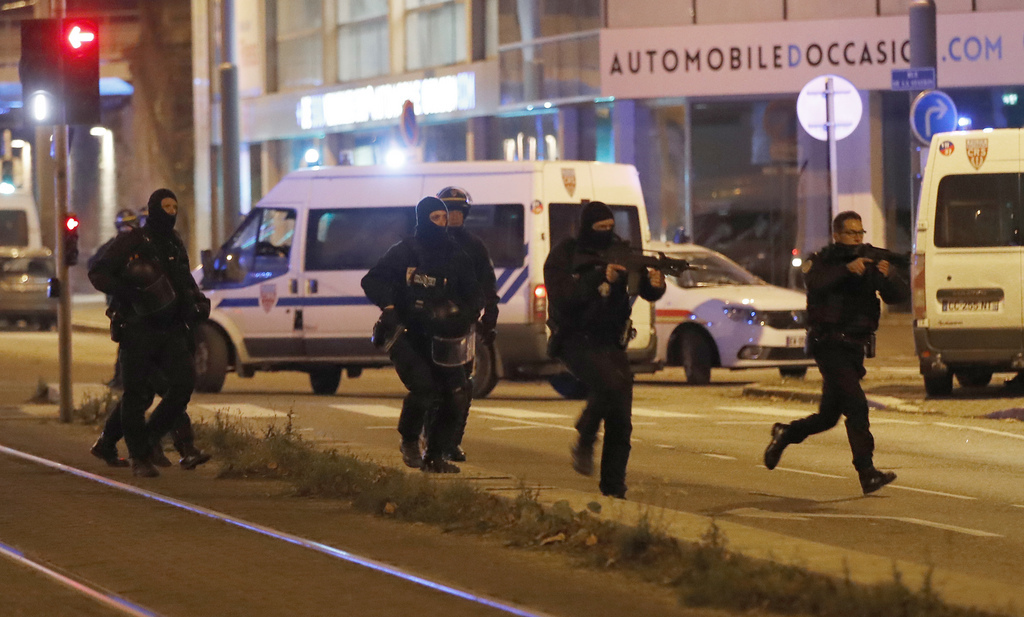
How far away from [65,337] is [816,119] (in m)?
8.07

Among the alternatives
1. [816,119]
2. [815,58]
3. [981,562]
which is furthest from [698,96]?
[981,562]

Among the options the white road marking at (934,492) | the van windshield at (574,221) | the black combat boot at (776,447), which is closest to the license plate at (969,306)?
the van windshield at (574,221)

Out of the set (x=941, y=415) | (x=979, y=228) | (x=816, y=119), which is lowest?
(x=941, y=415)

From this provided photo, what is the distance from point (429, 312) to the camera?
9.87 metres

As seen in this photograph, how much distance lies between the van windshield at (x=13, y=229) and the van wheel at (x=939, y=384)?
2356 cm

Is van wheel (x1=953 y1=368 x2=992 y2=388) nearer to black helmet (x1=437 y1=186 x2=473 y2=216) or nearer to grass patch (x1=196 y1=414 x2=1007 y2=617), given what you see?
black helmet (x1=437 y1=186 x2=473 y2=216)

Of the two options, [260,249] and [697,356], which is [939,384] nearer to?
[697,356]

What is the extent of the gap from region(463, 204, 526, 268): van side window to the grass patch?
5803mm

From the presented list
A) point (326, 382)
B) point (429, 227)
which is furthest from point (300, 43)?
point (429, 227)

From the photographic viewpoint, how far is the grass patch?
6027 millimetres

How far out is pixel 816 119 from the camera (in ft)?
58.1

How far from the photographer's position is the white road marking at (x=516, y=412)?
1516 cm

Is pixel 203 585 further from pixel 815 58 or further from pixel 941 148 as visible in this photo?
pixel 815 58

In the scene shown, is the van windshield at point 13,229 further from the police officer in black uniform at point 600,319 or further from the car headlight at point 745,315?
the police officer in black uniform at point 600,319
